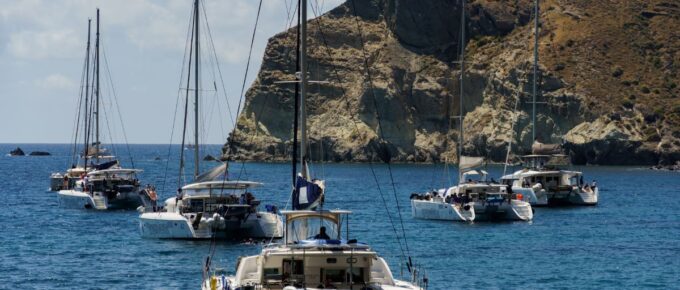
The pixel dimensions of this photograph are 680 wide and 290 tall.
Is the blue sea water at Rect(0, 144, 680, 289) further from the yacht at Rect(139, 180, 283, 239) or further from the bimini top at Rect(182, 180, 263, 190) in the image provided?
the bimini top at Rect(182, 180, 263, 190)

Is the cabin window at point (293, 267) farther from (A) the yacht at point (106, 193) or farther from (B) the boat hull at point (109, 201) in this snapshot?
(B) the boat hull at point (109, 201)

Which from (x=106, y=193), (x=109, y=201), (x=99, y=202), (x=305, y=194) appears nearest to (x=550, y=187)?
(x=109, y=201)

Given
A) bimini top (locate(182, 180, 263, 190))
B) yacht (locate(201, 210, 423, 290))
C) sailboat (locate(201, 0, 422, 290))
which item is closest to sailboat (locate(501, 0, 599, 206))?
bimini top (locate(182, 180, 263, 190))

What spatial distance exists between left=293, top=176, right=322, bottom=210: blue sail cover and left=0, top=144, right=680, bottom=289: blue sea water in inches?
355

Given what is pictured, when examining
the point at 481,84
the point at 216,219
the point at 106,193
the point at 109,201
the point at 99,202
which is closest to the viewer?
the point at 216,219

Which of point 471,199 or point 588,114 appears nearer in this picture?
point 471,199

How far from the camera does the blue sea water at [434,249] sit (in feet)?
132

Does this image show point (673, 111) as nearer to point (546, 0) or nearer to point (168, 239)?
point (546, 0)

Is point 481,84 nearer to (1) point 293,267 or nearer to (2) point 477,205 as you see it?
(2) point 477,205

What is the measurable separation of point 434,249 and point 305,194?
1995 cm

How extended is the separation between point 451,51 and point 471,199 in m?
119

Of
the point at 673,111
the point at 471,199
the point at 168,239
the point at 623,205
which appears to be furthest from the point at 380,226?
the point at 673,111

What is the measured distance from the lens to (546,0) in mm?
186375

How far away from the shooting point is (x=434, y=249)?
162 feet
